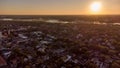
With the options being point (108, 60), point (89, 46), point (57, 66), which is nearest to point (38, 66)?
point (57, 66)

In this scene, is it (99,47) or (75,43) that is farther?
(75,43)

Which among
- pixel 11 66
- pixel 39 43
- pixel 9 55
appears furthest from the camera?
pixel 39 43

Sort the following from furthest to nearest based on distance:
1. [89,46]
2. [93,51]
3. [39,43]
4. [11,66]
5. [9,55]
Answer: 1. [39,43]
2. [89,46]
3. [93,51]
4. [9,55]
5. [11,66]

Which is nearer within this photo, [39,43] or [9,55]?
[9,55]

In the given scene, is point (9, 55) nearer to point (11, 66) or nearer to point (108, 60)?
point (11, 66)

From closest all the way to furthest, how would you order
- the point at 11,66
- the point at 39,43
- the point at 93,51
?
the point at 11,66, the point at 93,51, the point at 39,43

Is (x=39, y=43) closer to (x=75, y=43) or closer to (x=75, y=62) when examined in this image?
(x=75, y=43)

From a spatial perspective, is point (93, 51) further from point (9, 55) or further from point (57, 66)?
point (9, 55)

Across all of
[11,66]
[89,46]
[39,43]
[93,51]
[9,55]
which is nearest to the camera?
[11,66]

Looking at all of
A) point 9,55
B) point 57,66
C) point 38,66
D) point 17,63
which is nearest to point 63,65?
point 57,66
